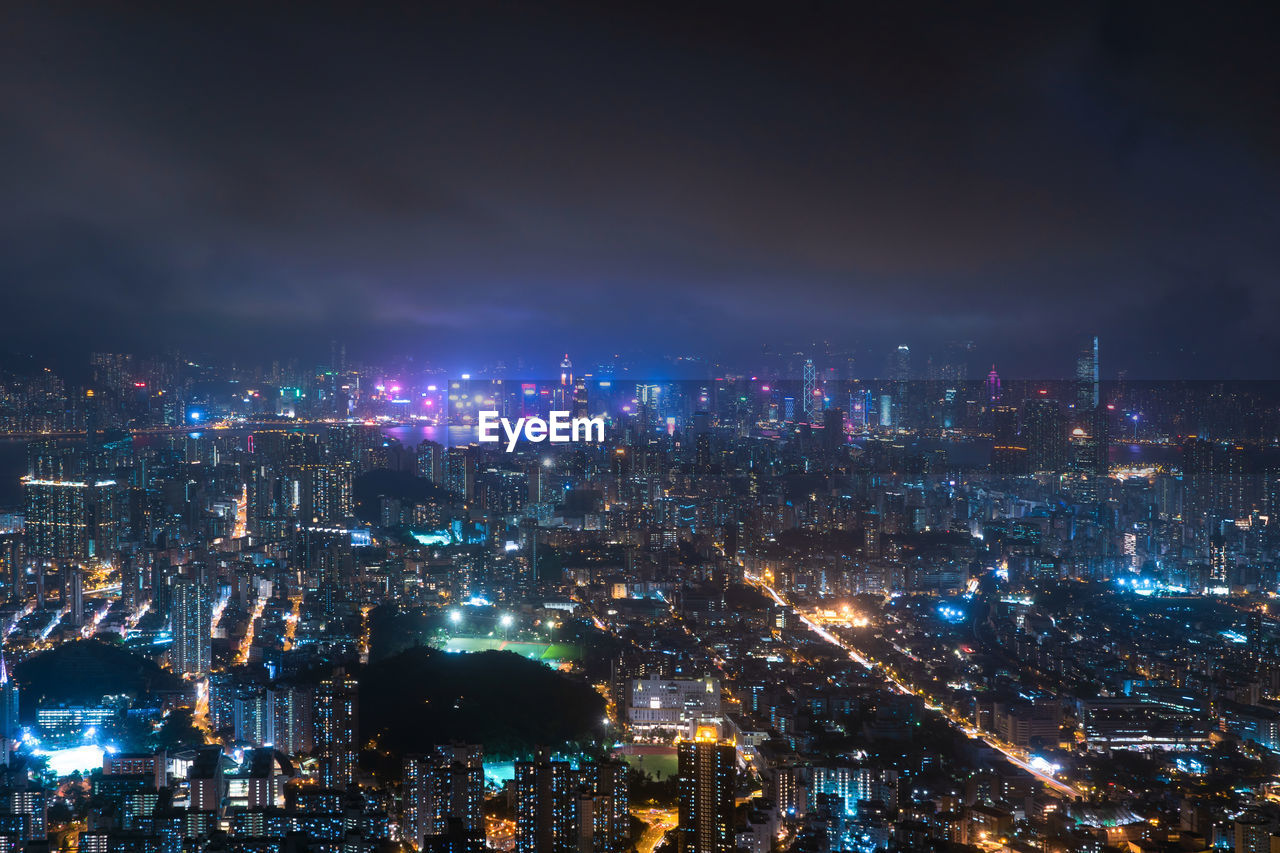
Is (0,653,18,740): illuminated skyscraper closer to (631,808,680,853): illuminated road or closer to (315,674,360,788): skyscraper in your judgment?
(315,674,360,788): skyscraper

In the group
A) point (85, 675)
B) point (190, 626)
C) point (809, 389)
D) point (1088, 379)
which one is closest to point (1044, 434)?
point (1088, 379)


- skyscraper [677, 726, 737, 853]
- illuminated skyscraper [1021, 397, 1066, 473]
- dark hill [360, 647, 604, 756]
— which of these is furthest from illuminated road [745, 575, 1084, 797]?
illuminated skyscraper [1021, 397, 1066, 473]

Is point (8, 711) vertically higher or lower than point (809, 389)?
lower

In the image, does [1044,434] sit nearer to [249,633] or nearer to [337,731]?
[337,731]

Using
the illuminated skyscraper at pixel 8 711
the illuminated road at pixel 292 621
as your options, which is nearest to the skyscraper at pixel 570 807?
the illuminated skyscraper at pixel 8 711

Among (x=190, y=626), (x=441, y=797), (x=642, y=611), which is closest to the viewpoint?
(x=441, y=797)
